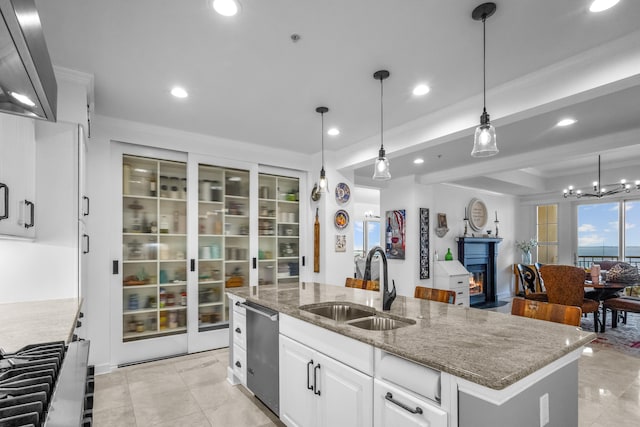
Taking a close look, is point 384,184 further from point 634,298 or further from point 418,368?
point 418,368

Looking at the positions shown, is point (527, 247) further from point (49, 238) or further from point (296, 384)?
point (49, 238)

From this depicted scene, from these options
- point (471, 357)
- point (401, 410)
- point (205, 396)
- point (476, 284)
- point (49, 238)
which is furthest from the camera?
point (476, 284)

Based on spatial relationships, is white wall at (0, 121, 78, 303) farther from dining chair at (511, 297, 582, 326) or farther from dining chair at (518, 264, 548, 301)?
dining chair at (518, 264, 548, 301)

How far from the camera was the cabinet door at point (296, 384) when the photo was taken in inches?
78.6

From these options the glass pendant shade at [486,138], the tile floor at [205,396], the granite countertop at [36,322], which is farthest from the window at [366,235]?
the granite countertop at [36,322]

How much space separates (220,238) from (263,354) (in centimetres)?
215

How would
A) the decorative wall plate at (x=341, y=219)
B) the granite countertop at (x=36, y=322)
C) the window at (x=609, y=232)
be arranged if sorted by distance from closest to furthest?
1. the granite countertop at (x=36, y=322)
2. the decorative wall plate at (x=341, y=219)
3. the window at (x=609, y=232)

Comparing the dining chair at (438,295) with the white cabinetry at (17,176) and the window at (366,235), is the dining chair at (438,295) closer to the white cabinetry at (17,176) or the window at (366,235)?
the white cabinetry at (17,176)

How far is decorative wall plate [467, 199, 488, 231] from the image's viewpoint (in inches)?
291

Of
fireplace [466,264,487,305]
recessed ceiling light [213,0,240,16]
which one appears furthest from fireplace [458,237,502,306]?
recessed ceiling light [213,0,240,16]

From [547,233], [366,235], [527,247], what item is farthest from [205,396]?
[366,235]

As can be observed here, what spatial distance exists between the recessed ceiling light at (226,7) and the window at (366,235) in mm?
9475

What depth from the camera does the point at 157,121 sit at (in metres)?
3.69

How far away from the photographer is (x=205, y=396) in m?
2.89
